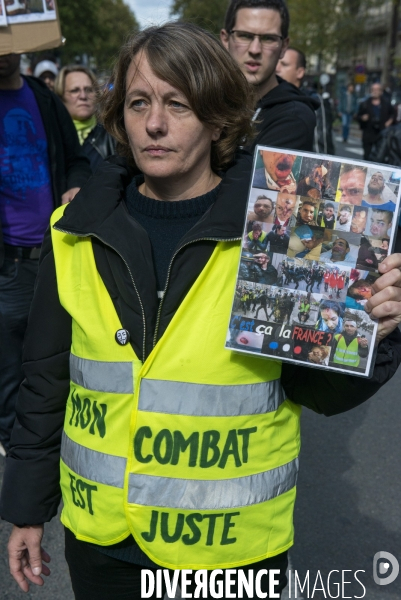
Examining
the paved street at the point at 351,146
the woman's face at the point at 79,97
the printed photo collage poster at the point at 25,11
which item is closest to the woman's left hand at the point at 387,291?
the printed photo collage poster at the point at 25,11

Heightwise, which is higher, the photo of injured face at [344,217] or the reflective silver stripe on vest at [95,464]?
the photo of injured face at [344,217]

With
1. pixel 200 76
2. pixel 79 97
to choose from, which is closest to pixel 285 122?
pixel 200 76

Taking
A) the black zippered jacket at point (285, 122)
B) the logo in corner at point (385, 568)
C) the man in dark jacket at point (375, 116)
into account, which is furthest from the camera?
the man in dark jacket at point (375, 116)

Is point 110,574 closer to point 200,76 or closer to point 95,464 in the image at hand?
point 95,464

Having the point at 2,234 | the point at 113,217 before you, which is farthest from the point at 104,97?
the point at 2,234

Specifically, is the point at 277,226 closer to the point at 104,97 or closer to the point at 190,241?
the point at 190,241

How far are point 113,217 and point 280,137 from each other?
131 cm

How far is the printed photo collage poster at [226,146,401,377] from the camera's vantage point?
1702 millimetres

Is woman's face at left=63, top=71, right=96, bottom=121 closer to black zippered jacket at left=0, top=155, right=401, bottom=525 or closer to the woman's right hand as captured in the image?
black zippered jacket at left=0, top=155, right=401, bottom=525

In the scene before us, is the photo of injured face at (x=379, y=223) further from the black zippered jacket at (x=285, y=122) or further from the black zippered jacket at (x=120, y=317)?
the black zippered jacket at (x=285, y=122)

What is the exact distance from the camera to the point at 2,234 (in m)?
3.99

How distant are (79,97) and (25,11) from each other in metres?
2.66

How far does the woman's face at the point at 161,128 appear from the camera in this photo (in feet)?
6.36

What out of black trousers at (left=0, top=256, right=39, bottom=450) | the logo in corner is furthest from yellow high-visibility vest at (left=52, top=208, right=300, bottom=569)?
black trousers at (left=0, top=256, right=39, bottom=450)
